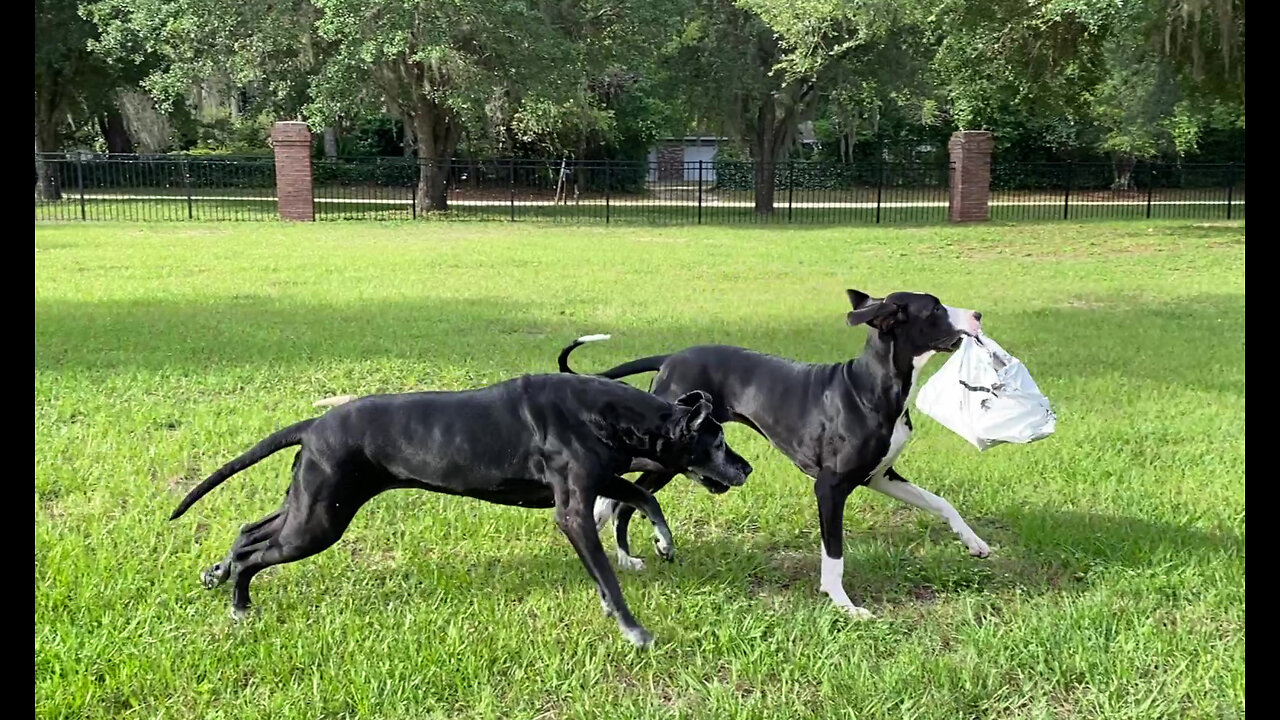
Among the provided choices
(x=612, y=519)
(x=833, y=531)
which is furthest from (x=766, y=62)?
(x=833, y=531)

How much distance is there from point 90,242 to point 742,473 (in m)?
17.2

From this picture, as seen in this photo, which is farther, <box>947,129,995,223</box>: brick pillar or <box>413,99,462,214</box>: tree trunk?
<box>413,99,462,214</box>: tree trunk

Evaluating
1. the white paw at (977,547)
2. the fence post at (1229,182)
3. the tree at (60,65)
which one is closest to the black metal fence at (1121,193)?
the fence post at (1229,182)

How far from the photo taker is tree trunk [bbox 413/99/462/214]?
26.5 meters

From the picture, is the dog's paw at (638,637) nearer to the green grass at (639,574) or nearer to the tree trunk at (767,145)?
the green grass at (639,574)

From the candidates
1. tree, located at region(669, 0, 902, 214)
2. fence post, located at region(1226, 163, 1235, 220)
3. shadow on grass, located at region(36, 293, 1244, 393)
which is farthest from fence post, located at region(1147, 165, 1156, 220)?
shadow on grass, located at region(36, 293, 1244, 393)

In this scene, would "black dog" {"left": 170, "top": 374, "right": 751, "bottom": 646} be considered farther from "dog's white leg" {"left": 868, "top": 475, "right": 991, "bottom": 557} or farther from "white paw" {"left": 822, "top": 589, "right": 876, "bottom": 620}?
"dog's white leg" {"left": 868, "top": 475, "right": 991, "bottom": 557}

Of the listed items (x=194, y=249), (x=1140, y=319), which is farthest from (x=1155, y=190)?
(x=194, y=249)

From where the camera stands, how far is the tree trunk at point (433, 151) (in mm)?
26516

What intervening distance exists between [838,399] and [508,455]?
1.29 meters

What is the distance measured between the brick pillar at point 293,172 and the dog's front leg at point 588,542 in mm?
22405

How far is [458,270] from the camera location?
14.4 m

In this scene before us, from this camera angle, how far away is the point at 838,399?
3920 millimetres

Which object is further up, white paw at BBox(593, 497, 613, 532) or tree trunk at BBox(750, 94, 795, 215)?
tree trunk at BBox(750, 94, 795, 215)
